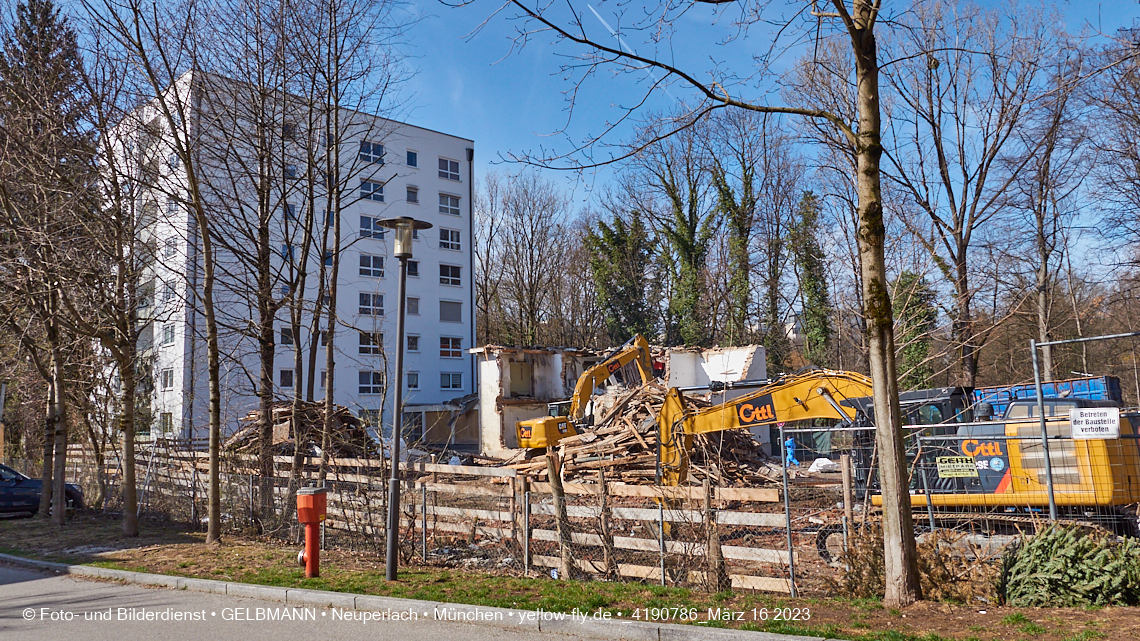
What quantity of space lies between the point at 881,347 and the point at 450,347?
37.8 metres

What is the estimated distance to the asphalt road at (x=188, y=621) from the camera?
7539 millimetres

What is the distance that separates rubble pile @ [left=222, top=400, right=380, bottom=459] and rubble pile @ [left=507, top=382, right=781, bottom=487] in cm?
457

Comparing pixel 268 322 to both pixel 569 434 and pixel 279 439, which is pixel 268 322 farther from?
pixel 569 434

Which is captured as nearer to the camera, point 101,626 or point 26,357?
point 101,626

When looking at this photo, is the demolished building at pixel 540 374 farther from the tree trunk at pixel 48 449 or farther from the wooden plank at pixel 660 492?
the wooden plank at pixel 660 492

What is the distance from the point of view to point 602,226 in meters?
43.3

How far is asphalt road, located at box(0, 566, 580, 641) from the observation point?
7539mm

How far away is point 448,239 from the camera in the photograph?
4503 centimetres

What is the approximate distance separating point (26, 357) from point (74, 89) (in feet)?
28.2

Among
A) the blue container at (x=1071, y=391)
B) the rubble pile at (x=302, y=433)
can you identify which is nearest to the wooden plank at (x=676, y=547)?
the rubble pile at (x=302, y=433)

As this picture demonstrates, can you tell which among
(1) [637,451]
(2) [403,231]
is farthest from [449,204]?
(2) [403,231]

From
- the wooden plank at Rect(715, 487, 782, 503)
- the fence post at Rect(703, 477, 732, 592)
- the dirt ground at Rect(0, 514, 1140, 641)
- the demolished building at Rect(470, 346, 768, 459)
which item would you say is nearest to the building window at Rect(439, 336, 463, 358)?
the demolished building at Rect(470, 346, 768, 459)

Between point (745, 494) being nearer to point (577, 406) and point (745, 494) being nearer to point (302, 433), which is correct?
point (577, 406)

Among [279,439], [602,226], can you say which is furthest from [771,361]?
[279,439]
